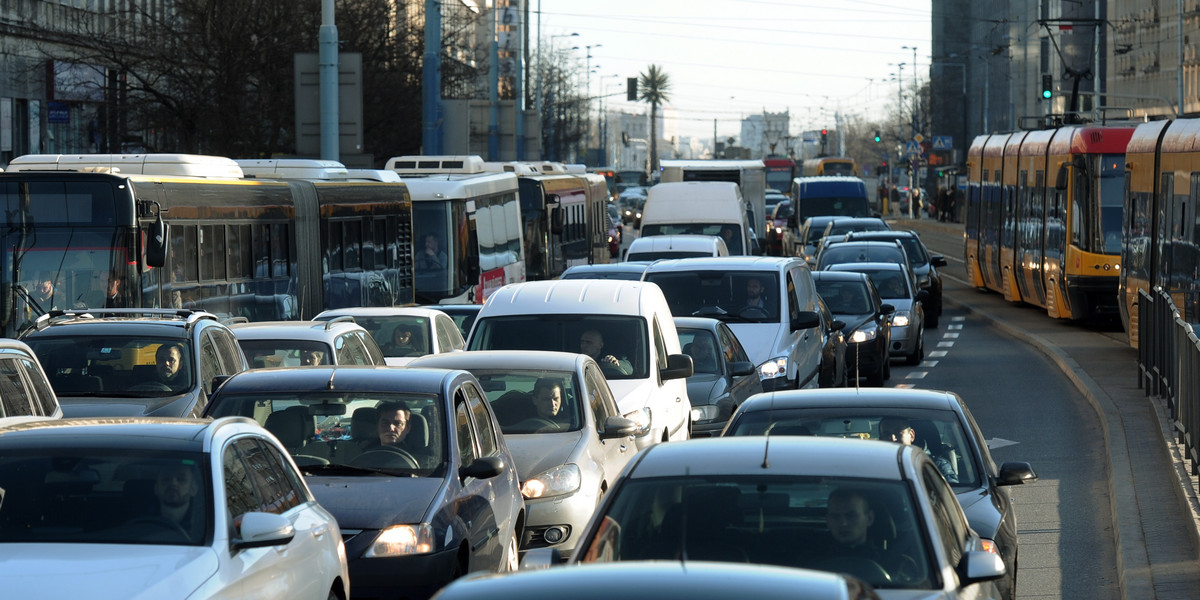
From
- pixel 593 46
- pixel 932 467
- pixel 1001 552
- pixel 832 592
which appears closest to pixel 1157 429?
pixel 1001 552

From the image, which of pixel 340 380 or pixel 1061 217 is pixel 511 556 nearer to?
pixel 340 380

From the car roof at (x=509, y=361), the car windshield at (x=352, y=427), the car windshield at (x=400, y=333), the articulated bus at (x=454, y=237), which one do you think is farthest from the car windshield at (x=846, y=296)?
the car windshield at (x=352, y=427)

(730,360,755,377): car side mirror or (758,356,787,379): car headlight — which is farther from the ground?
(730,360,755,377): car side mirror

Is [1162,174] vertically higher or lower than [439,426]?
higher

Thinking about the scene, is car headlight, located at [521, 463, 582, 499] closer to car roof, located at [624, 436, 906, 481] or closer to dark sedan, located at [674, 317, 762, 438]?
car roof, located at [624, 436, 906, 481]

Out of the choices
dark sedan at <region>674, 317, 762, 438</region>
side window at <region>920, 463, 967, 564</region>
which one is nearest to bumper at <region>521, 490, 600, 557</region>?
side window at <region>920, 463, 967, 564</region>

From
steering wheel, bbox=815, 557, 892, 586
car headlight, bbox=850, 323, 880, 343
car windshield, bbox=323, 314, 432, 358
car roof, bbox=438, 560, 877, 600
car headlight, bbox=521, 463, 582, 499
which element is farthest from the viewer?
car headlight, bbox=850, 323, 880, 343

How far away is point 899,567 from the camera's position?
5.77m

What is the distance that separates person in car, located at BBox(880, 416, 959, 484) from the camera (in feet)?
28.5

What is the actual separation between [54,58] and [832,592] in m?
39.5

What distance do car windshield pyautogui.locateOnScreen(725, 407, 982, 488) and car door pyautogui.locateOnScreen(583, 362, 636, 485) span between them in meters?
2.15

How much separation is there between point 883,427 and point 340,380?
2.70m

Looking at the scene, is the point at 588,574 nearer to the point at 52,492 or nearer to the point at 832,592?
the point at 832,592

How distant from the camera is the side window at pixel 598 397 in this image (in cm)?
1104
